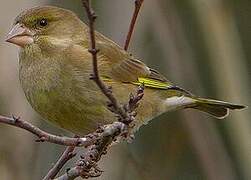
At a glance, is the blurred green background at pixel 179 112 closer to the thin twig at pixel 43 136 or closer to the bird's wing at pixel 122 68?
the bird's wing at pixel 122 68

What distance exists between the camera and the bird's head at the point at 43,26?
5066mm

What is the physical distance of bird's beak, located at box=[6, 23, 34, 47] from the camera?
4.96 meters

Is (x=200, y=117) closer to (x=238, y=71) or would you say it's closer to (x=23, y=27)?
(x=238, y=71)

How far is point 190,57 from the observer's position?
6.12m

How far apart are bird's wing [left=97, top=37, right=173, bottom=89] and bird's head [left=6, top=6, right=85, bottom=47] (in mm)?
214

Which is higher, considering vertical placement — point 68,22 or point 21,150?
point 68,22

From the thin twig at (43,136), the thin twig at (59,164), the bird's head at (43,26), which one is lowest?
the thin twig at (59,164)

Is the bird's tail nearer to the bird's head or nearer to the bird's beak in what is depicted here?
the bird's head

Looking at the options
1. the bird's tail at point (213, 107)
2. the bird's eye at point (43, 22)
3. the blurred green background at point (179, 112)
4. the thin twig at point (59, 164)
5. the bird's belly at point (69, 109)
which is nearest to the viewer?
the thin twig at point (59, 164)

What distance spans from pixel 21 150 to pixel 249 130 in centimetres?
150

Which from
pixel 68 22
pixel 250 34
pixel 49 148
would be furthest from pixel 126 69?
pixel 250 34

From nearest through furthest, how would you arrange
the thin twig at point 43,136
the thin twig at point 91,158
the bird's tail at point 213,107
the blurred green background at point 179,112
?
the thin twig at point 43,136, the thin twig at point 91,158, the blurred green background at point 179,112, the bird's tail at point 213,107

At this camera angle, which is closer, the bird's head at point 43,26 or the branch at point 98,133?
the branch at point 98,133

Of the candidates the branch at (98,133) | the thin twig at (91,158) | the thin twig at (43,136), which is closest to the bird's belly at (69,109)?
the branch at (98,133)
